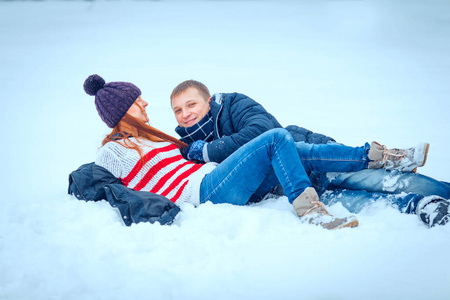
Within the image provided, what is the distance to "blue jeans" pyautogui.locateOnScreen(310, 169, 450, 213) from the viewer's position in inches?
78.5

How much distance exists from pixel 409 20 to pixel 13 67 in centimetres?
977

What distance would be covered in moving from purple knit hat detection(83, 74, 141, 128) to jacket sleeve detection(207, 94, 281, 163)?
0.64 m

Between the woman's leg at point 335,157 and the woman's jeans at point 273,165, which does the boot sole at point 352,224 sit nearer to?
the woman's jeans at point 273,165

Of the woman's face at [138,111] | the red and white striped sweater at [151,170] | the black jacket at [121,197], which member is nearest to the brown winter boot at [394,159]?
the red and white striped sweater at [151,170]

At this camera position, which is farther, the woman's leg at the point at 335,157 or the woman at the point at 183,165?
the woman's leg at the point at 335,157

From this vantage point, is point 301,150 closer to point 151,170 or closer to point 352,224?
point 352,224

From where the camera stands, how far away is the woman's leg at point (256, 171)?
1.84m

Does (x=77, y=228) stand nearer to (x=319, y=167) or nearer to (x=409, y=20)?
(x=319, y=167)

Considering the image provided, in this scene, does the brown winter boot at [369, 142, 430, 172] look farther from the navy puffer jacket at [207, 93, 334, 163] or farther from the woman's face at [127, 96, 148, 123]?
the woman's face at [127, 96, 148, 123]

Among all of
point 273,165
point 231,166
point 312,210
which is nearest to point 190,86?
point 231,166

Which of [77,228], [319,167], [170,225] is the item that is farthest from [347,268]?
[77,228]

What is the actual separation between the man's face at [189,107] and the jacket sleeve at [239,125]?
177mm

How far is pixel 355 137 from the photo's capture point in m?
5.28

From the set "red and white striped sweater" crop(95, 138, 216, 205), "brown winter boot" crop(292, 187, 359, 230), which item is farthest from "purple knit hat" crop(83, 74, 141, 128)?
"brown winter boot" crop(292, 187, 359, 230)
